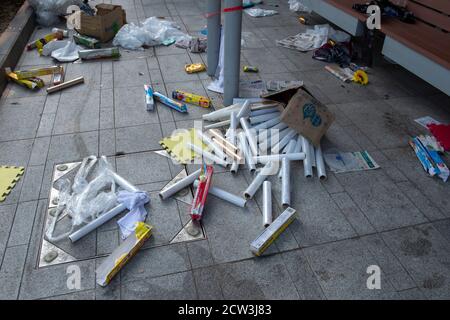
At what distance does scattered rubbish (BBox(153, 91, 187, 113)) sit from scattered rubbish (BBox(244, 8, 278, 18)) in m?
3.81

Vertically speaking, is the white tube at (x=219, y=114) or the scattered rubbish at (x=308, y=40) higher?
the scattered rubbish at (x=308, y=40)

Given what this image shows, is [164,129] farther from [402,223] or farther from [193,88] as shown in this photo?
[402,223]

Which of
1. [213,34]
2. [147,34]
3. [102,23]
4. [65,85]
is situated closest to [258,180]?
[213,34]

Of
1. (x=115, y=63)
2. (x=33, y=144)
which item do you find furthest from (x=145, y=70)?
(x=33, y=144)

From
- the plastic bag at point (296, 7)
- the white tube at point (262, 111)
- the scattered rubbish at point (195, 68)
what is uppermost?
the plastic bag at point (296, 7)

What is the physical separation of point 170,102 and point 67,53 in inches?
95.0

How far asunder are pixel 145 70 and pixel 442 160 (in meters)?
4.05

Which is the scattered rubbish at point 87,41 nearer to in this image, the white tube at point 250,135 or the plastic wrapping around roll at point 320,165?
the white tube at point 250,135

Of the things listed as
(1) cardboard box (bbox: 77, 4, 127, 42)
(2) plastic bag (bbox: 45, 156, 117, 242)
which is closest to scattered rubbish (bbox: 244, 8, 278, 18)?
(1) cardboard box (bbox: 77, 4, 127, 42)

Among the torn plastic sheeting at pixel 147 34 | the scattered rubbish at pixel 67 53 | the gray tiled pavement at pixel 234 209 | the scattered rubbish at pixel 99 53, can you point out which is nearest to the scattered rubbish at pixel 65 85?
the gray tiled pavement at pixel 234 209

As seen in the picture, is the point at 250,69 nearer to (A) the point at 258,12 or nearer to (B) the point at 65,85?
(B) the point at 65,85

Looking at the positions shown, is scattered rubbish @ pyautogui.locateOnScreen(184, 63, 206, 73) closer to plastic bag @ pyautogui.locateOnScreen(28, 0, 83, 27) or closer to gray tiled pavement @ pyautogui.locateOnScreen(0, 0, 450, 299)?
gray tiled pavement @ pyautogui.locateOnScreen(0, 0, 450, 299)

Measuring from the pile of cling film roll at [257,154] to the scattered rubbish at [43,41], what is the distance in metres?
3.43

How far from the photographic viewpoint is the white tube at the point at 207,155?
12.0 feet
